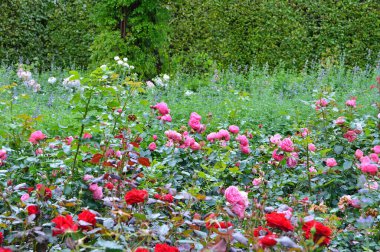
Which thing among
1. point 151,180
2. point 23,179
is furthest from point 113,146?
point 23,179

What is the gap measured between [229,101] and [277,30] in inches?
177

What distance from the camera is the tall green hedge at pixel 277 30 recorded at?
30.8ft

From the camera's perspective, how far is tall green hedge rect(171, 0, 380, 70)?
9391 mm

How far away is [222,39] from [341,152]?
6.44 meters

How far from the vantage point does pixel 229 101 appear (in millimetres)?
5414

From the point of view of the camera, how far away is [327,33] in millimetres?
9523

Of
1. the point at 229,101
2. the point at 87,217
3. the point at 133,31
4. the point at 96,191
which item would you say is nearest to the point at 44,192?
the point at 96,191

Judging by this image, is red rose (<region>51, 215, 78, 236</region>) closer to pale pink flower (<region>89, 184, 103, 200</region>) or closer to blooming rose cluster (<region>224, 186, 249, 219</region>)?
blooming rose cluster (<region>224, 186, 249, 219</region>)

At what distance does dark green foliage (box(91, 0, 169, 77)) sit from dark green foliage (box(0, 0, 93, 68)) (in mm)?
1869

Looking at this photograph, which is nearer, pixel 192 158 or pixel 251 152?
pixel 192 158

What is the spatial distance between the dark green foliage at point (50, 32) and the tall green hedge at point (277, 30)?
5.32 ft

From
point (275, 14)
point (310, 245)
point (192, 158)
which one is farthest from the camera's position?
point (275, 14)

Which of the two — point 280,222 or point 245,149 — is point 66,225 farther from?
point 245,149

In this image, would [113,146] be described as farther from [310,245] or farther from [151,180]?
[310,245]
